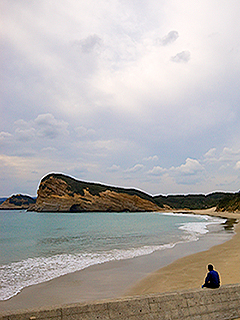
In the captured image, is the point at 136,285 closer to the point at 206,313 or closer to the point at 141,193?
the point at 206,313

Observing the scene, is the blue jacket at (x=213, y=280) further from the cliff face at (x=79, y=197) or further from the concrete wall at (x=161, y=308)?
the cliff face at (x=79, y=197)

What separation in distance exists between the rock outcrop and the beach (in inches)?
6969

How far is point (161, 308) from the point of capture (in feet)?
16.2

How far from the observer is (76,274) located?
11023 mm

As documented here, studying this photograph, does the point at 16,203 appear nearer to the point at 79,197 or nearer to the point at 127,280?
the point at 79,197

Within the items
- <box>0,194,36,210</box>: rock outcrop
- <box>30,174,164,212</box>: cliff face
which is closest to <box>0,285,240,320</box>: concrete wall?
<box>30,174,164,212</box>: cliff face

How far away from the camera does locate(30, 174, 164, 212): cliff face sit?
97062 mm

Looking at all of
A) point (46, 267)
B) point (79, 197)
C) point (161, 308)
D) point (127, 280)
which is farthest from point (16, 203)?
point (161, 308)

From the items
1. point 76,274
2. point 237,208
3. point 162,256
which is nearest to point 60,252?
point 76,274

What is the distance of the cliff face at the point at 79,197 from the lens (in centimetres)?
9706

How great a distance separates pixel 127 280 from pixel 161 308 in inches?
215

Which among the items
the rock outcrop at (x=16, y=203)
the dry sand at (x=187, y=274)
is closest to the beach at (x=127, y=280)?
the dry sand at (x=187, y=274)

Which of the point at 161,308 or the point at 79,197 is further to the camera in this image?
the point at 79,197

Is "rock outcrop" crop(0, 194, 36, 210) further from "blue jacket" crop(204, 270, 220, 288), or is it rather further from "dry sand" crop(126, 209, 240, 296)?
"blue jacket" crop(204, 270, 220, 288)
